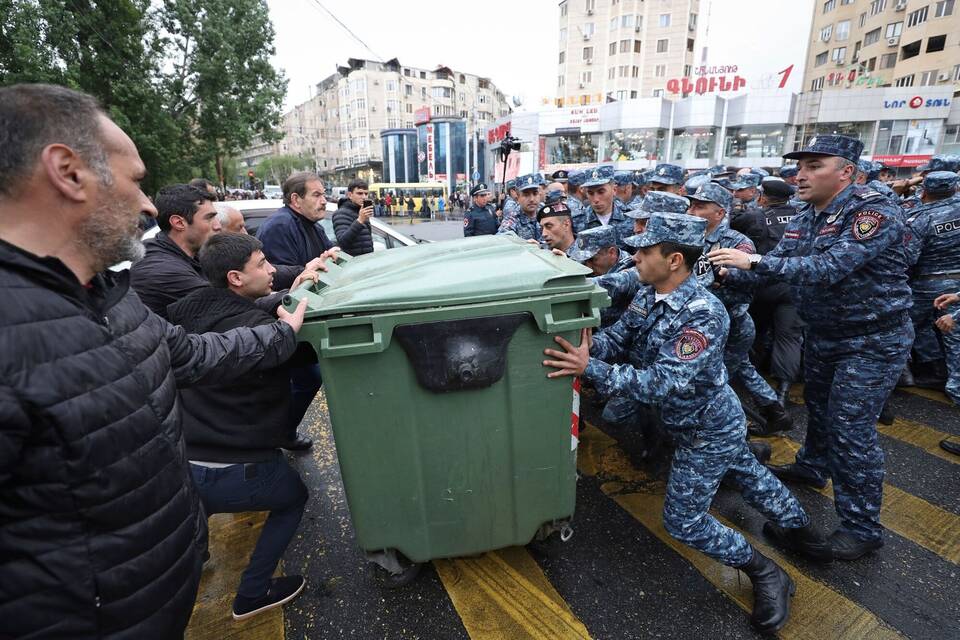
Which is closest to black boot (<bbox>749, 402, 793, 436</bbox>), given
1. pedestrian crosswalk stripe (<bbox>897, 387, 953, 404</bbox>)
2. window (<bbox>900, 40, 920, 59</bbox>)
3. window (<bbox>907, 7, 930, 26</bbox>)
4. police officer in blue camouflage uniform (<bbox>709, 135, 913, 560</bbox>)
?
police officer in blue camouflage uniform (<bbox>709, 135, 913, 560</bbox>)

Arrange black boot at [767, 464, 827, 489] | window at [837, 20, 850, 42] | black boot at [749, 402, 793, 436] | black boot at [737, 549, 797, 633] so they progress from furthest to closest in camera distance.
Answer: window at [837, 20, 850, 42] < black boot at [749, 402, 793, 436] < black boot at [767, 464, 827, 489] < black boot at [737, 549, 797, 633]

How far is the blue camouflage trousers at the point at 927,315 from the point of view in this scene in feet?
13.9

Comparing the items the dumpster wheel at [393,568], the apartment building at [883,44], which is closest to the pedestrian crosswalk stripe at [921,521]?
the dumpster wheel at [393,568]

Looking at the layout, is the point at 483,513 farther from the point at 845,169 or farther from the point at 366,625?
the point at 845,169

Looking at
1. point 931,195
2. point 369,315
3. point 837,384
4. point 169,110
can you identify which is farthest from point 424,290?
point 169,110

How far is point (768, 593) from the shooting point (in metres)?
2.05

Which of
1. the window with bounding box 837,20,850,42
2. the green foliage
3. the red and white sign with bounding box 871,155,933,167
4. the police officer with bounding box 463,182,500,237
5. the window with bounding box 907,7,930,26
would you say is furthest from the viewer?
the window with bounding box 837,20,850,42

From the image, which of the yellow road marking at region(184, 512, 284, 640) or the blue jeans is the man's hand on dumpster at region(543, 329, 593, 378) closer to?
the blue jeans

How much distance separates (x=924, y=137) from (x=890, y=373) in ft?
156

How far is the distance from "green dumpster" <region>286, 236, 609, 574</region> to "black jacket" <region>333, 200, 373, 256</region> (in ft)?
8.46

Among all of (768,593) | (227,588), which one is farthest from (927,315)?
(227,588)

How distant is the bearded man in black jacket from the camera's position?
1861 millimetres

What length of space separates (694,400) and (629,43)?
202ft

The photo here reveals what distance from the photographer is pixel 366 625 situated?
211 centimetres
